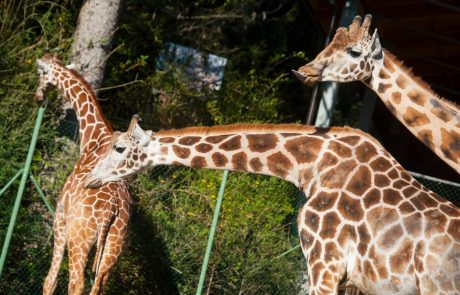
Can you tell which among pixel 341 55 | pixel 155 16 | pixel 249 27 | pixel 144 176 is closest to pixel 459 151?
pixel 341 55

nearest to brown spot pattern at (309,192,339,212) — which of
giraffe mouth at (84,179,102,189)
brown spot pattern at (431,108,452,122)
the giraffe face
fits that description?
brown spot pattern at (431,108,452,122)

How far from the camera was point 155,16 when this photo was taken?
14.8m

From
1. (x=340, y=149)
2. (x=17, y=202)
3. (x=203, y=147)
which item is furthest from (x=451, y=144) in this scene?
(x=17, y=202)

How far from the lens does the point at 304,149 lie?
703 cm

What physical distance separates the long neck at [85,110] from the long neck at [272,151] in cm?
187

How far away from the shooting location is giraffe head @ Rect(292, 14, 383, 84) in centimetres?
700

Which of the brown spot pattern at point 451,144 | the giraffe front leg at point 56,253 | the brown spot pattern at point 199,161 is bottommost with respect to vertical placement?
the giraffe front leg at point 56,253

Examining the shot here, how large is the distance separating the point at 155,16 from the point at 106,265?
7170 millimetres

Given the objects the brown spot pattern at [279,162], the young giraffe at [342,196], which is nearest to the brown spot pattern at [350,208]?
the young giraffe at [342,196]

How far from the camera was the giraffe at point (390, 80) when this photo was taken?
681cm

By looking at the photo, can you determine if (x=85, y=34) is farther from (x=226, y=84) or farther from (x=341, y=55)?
(x=341, y=55)

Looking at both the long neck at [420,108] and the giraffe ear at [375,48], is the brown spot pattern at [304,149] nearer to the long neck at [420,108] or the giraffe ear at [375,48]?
the long neck at [420,108]

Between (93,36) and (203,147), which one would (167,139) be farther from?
(93,36)

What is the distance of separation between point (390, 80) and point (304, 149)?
902 mm
